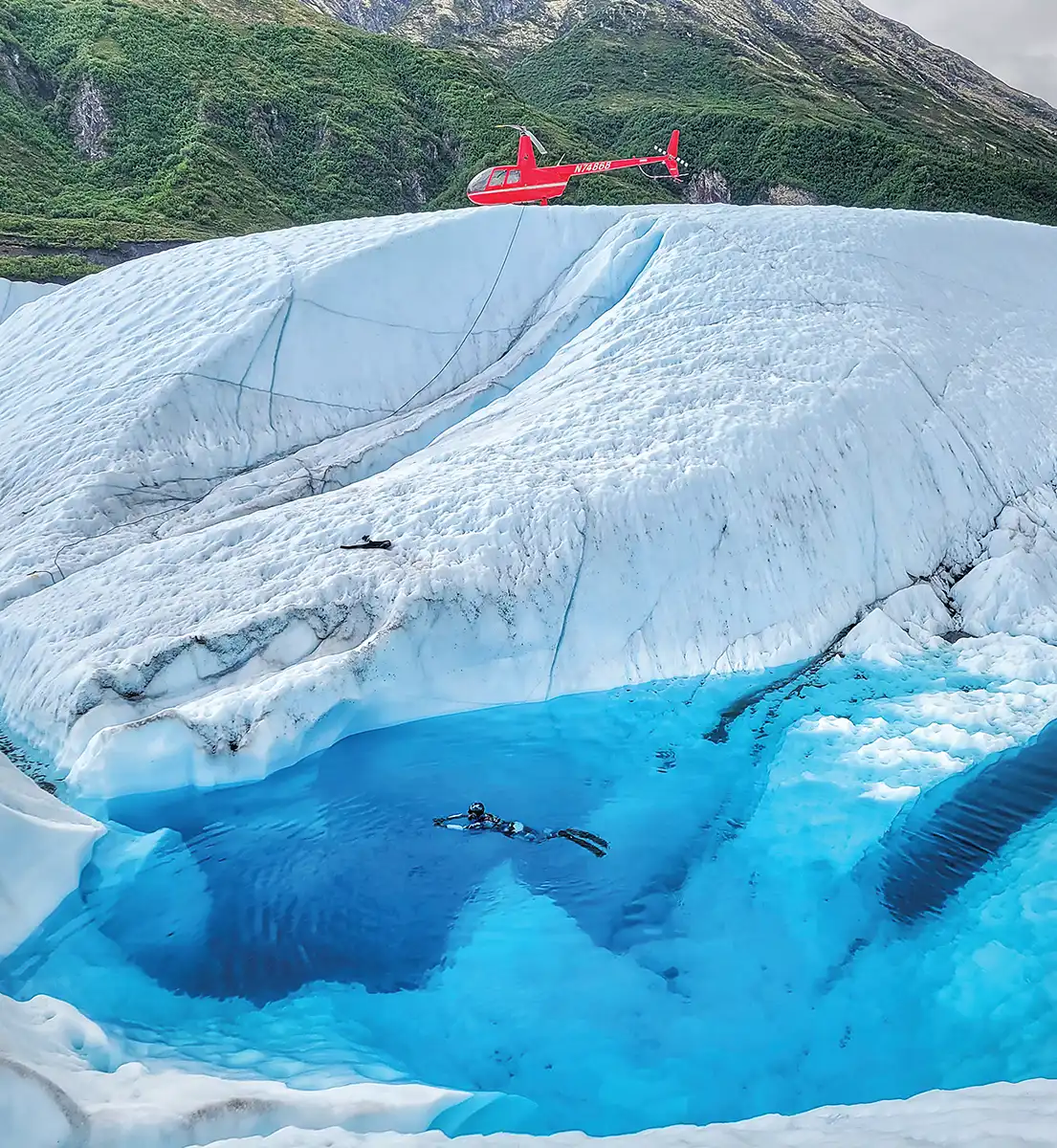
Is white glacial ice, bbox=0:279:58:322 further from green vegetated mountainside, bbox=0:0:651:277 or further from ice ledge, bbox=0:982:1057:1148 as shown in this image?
ice ledge, bbox=0:982:1057:1148

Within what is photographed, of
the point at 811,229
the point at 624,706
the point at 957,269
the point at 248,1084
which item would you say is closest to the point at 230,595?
the point at 624,706

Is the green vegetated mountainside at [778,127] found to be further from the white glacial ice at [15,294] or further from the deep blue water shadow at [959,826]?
the deep blue water shadow at [959,826]

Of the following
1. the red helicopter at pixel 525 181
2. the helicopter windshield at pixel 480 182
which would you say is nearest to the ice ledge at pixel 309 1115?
the helicopter windshield at pixel 480 182

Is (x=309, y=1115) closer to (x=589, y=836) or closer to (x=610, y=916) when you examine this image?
(x=610, y=916)

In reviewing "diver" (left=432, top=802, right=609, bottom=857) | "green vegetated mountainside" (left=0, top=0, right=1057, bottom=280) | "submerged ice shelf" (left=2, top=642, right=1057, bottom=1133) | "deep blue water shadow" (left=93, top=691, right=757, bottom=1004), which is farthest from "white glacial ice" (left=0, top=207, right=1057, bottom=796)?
"green vegetated mountainside" (left=0, top=0, right=1057, bottom=280)

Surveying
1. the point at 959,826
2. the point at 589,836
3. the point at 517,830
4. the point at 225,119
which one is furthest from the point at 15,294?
the point at 225,119
